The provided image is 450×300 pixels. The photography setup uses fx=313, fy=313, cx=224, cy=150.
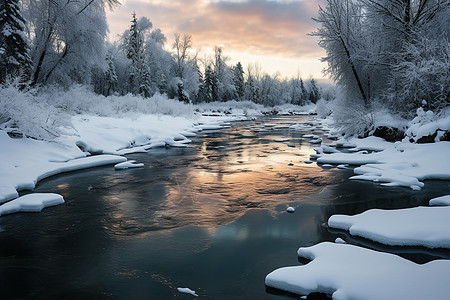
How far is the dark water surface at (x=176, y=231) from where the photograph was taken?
3.39m

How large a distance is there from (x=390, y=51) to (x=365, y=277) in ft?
46.8

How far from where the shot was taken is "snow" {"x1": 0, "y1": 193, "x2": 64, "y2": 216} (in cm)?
555

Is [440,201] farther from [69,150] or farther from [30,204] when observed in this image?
[69,150]

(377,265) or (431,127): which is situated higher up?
(431,127)

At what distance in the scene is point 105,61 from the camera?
21109 mm

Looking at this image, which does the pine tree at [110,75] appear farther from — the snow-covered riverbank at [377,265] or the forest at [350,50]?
the snow-covered riverbank at [377,265]

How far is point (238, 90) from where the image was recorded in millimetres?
73812

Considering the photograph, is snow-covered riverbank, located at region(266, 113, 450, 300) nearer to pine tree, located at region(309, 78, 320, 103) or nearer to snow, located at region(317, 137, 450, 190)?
snow, located at region(317, 137, 450, 190)

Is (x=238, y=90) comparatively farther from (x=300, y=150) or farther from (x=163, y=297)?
(x=163, y=297)

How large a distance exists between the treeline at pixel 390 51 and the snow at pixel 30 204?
475 inches

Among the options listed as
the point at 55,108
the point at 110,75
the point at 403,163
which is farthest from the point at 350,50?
the point at 110,75

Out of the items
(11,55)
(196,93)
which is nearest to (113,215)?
(11,55)

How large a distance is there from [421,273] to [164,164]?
8092mm

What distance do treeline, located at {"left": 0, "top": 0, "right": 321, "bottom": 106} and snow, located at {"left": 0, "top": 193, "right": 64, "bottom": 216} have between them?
500 cm
